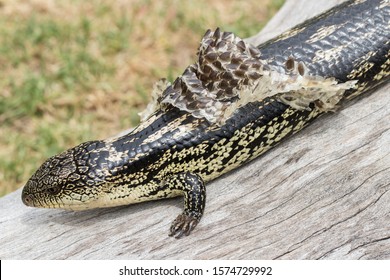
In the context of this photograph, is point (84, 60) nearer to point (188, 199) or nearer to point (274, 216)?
point (188, 199)

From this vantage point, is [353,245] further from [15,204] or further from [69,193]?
[15,204]

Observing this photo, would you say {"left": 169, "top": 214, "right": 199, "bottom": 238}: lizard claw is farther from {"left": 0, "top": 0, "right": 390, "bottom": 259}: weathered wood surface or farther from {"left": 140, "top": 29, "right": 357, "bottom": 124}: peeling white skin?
{"left": 140, "top": 29, "right": 357, "bottom": 124}: peeling white skin

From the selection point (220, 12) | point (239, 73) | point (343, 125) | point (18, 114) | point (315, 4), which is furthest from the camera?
point (220, 12)

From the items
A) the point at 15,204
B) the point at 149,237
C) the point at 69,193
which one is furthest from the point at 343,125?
the point at 15,204

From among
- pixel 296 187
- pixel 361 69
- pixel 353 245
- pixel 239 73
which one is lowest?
pixel 353 245

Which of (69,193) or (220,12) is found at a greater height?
(220,12)

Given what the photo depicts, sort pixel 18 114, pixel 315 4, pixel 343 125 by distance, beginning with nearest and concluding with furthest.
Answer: pixel 343 125 → pixel 315 4 → pixel 18 114

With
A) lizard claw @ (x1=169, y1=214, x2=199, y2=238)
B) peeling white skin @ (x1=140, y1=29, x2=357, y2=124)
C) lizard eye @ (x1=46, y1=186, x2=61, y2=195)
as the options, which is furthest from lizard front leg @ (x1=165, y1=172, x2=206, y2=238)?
lizard eye @ (x1=46, y1=186, x2=61, y2=195)
